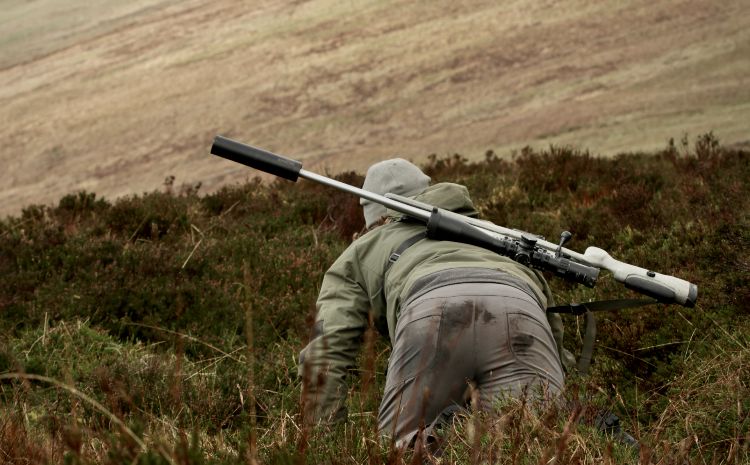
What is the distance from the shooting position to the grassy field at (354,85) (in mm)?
15227

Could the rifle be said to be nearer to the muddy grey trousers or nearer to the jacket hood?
the jacket hood

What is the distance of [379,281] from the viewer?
4.45 meters

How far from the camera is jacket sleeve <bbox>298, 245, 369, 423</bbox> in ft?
13.7

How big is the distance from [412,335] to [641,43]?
52.0ft

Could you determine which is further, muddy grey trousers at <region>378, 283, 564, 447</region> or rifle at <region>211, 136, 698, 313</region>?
rifle at <region>211, 136, 698, 313</region>

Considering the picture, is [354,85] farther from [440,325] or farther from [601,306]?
[440,325]

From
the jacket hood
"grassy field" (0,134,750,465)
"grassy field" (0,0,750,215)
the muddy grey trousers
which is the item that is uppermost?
the jacket hood

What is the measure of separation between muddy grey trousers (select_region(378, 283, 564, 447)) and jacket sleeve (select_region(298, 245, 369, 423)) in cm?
52

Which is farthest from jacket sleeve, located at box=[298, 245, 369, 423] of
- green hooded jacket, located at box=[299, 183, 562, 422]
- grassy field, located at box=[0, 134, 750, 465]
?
grassy field, located at box=[0, 134, 750, 465]

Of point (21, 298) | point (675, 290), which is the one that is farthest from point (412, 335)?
point (21, 298)

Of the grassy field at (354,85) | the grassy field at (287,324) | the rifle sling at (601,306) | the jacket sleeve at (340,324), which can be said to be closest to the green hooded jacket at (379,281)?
the jacket sleeve at (340,324)

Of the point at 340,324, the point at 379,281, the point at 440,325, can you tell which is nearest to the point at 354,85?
the point at 379,281

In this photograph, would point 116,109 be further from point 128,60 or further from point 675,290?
point 675,290

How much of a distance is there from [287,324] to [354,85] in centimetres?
1222
